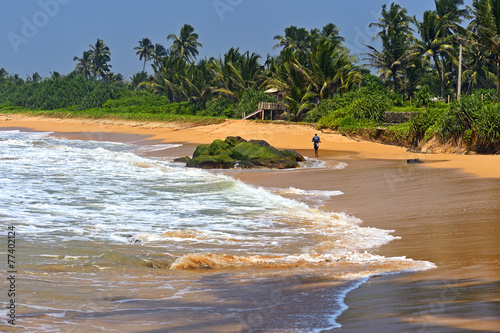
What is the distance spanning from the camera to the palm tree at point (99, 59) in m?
98.8

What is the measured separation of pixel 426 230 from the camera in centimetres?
793

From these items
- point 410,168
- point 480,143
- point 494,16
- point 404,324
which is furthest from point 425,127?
point 404,324

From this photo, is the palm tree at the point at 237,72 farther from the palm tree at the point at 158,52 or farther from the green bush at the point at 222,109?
the palm tree at the point at 158,52

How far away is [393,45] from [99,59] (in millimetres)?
64291

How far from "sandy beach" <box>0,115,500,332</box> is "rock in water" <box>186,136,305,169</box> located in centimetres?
155

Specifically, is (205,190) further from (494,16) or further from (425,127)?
(494,16)

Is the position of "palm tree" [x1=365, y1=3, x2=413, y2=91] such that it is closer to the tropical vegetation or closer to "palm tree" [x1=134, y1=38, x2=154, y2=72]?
the tropical vegetation

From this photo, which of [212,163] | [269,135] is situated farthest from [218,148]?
[269,135]

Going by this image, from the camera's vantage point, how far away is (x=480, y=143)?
70.2 ft

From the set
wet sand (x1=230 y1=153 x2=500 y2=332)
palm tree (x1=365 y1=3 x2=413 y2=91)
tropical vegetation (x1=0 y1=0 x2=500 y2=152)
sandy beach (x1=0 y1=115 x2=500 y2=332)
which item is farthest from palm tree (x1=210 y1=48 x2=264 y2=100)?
wet sand (x1=230 y1=153 x2=500 y2=332)

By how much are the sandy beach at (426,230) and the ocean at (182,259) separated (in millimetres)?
300

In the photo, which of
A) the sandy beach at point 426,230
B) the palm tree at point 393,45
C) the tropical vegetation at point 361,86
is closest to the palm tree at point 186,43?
the tropical vegetation at point 361,86

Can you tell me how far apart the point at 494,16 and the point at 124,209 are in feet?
73.5

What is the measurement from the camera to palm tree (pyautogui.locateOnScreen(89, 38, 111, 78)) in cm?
9881
